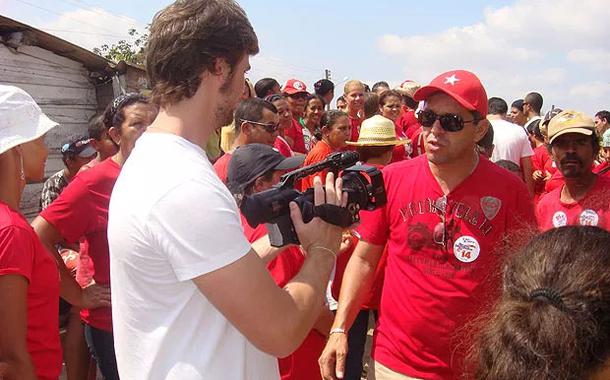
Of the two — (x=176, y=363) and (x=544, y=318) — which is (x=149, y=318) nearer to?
(x=176, y=363)

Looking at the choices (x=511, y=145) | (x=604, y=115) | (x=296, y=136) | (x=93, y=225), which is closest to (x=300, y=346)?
(x=93, y=225)

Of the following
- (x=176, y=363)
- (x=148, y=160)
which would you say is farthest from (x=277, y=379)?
(x=148, y=160)

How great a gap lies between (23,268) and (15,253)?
0.06 meters

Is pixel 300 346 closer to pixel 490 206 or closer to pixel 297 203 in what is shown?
pixel 490 206

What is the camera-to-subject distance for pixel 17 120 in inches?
88.9

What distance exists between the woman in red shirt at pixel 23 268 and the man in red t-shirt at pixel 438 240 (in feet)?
4.15

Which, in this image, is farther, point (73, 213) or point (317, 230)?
point (73, 213)

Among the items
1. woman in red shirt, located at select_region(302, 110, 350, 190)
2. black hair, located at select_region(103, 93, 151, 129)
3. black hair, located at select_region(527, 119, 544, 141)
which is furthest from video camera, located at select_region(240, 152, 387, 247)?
black hair, located at select_region(527, 119, 544, 141)

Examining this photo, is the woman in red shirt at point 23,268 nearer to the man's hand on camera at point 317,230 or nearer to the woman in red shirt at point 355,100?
the man's hand on camera at point 317,230

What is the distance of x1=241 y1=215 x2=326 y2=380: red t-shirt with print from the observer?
106 inches

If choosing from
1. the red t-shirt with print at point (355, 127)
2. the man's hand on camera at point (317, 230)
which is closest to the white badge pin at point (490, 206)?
the man's hand on camera at point (317, 230)

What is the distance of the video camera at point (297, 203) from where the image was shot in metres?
1.77

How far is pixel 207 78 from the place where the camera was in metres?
1.67

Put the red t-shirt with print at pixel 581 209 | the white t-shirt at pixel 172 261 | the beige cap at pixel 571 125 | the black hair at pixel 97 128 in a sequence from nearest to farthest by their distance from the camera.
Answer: the white t-shirt at pixel 172 261, the red t-shirt with print at pixel 581 209, the beige cap at pixel 571 125, the black hair at pixel 97 128
